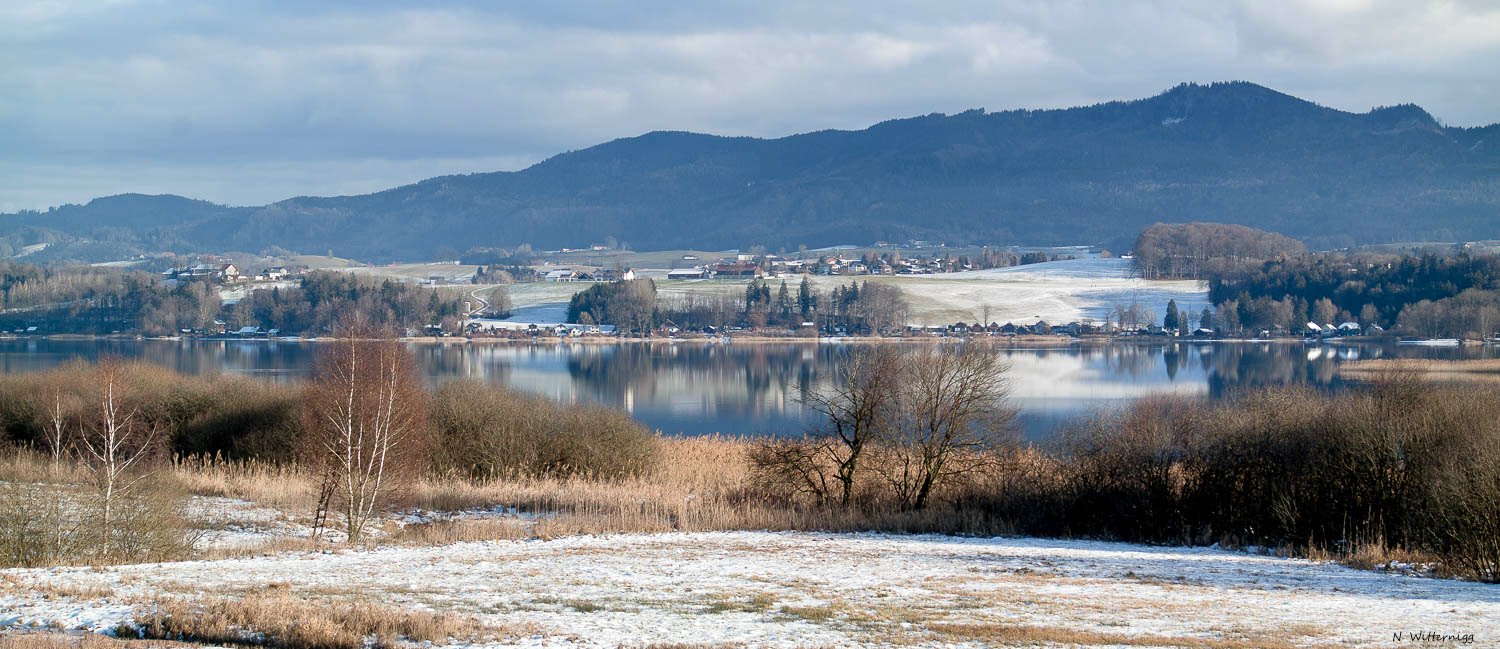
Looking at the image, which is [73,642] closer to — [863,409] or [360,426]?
[360,426]

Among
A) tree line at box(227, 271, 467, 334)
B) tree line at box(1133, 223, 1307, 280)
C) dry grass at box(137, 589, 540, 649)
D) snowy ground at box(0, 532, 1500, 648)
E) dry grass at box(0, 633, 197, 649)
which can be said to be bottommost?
snowy ground at box(0, 532, 1500, 648)

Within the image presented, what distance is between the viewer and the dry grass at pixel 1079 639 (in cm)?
1020

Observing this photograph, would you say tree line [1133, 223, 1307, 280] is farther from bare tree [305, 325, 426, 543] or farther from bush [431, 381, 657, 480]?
bare tree [305, 325, 426, 543]

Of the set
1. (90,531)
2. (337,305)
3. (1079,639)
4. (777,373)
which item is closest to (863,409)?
(1079,639)

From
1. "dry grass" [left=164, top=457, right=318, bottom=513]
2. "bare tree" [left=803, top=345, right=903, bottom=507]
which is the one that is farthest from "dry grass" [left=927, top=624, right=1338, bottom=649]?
"dry grass" [left=164, top=457, right=318, bottom=513]

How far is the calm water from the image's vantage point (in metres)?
56.7

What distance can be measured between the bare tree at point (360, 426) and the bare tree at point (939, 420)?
916cm

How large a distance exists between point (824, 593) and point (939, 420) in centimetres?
1083

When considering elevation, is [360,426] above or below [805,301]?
below

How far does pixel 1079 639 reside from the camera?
10.4 metres

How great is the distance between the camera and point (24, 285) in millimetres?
156250

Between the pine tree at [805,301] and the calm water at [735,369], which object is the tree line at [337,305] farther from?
the pine tree at [805,301]

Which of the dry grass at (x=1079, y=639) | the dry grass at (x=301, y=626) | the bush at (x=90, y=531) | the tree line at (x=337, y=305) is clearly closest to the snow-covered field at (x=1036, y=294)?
the tree line at (x=337, y=305)

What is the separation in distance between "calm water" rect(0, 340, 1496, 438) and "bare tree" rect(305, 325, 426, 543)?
A: 728 inches
